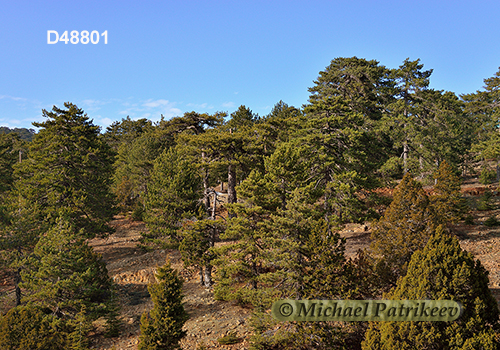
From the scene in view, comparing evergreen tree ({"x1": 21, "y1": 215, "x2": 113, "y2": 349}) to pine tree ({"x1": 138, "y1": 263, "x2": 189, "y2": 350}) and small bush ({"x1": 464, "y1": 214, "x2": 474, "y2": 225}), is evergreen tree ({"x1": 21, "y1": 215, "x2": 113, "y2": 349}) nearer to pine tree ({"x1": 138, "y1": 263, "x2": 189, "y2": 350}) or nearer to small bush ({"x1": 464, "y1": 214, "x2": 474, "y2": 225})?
pine tree ({"x1": 138, "y1": 263, "x2": 189, "y2": 350})

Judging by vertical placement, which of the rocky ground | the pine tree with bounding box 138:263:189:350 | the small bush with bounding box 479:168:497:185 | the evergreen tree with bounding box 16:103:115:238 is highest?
the evergreen tree with bounding box 16:103:115:238

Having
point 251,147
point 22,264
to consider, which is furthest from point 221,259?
point 22,264

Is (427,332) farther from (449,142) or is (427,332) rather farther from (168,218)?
(449,142)

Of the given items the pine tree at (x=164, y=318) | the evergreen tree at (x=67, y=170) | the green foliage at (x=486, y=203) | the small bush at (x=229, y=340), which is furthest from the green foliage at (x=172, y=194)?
the green foliage at (x=486, y=203)

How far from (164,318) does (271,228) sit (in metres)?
7.44

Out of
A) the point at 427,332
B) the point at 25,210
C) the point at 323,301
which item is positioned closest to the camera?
the point at 427,332

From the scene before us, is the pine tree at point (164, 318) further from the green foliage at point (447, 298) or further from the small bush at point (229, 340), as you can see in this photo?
the green foliage at point (447, 298)

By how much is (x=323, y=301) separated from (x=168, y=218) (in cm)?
1822

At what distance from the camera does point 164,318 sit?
15.3 meters

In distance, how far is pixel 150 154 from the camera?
46031 millimetres

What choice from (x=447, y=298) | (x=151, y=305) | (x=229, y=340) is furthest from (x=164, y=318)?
(x=447, y=298)

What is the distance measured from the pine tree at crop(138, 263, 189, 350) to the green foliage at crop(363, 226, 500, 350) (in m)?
9.25

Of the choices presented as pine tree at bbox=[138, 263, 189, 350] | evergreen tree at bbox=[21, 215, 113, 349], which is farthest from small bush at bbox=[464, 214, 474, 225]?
evergreen tree at bbox=[21, 215, 113, 349]

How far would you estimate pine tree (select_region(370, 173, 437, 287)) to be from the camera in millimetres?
15305
